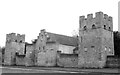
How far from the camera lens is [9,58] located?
218 feet

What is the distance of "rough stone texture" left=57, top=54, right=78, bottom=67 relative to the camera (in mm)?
46478

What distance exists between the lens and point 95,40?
144ft

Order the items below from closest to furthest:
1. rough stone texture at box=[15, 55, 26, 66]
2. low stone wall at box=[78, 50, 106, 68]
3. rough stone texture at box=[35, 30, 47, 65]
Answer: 1. low stone wall at box=[78, 50, 106, 68]
2. rough stone texture at box=[35, 30, 47, 65]
3. rough stone texture at box=[15, 55, 26, 66]

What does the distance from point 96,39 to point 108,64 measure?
6236mm

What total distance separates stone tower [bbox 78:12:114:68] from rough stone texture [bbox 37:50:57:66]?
9.36 m

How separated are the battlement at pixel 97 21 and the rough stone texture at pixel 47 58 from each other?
11914 mm

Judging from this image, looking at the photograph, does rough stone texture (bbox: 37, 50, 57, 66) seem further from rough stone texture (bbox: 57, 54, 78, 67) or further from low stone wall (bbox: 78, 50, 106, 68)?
low stone wall (bbox: 78, 50, 106, 68)

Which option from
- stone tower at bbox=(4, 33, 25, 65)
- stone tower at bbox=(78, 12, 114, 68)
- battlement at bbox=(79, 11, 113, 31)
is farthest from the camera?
stone tower at bbox=(4, 33, 25, 65)

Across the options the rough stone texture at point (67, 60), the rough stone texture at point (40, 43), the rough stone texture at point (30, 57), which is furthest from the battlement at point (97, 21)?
the rough stone texture at point (30, 57)

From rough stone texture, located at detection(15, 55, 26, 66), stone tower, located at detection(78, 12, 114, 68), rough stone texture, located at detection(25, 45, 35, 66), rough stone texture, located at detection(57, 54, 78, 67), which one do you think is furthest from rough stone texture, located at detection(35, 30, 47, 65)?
stone tower, located at detection(78, 12, 114, 68)

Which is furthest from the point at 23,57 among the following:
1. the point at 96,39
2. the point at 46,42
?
the point at 96,39

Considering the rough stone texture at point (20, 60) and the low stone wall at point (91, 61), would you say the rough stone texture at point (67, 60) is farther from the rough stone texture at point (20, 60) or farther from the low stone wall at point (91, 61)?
the rough stone texture at point (20, 60)

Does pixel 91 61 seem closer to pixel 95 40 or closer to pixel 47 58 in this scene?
pixel 95 40

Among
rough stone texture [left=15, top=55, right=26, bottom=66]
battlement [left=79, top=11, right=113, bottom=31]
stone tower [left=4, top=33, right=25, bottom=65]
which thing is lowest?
rough stone texture [left=15, top=55, right=26, bottom=66]
